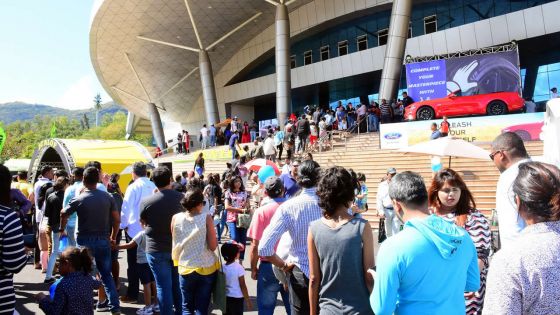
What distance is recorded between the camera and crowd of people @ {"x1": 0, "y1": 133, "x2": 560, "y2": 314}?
5.83 ft

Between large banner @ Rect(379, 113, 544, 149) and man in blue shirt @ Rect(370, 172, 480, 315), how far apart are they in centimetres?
1347

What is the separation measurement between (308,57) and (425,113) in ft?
65.8

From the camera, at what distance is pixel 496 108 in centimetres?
1898

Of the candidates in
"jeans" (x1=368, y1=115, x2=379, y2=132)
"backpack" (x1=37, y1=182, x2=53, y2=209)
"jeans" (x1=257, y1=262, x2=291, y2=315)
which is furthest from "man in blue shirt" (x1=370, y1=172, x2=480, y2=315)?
"jeans" (x1=368, y1=115, x2=379, y2=132)

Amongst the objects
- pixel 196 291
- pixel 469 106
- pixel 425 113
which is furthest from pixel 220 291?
pixel 469 106

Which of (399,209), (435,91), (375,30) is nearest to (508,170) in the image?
(399,209)

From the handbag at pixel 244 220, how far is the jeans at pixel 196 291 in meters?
3.14

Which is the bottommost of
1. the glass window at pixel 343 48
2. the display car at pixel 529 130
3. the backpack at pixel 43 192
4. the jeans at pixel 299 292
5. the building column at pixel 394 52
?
the jeans at pixel 299 292

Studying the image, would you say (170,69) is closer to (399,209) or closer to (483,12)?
(483,12)

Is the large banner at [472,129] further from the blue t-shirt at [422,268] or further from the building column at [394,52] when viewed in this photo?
the blue t-shirt at [422,268]

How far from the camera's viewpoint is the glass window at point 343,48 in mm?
34719

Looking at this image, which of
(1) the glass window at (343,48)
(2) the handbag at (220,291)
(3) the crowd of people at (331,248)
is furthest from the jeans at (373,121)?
(2) the handbag at (220,291)

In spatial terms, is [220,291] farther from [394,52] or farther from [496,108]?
[394,52]

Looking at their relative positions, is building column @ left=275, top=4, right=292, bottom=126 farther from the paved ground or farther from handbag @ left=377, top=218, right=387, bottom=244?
the paved ground
